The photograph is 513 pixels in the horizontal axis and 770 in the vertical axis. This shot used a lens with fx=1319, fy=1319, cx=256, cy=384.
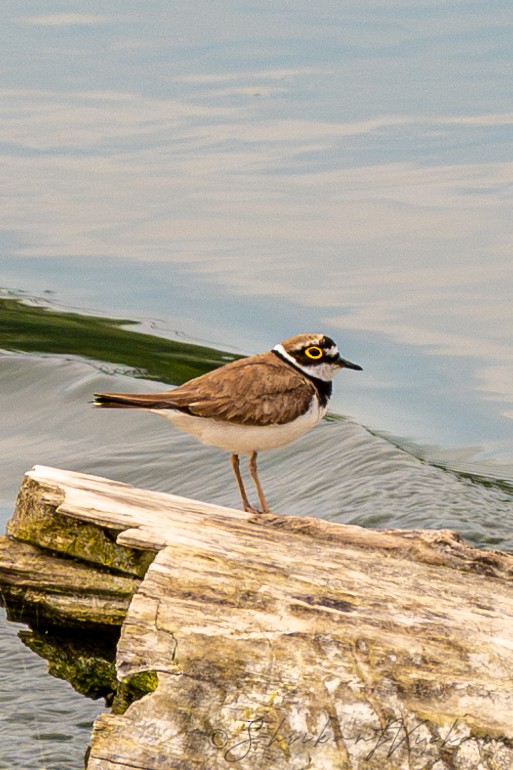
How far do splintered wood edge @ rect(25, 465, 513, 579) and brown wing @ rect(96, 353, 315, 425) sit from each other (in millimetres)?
815

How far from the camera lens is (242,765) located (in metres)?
5.57

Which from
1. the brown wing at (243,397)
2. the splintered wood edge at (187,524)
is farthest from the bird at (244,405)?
the splintered wood edge at (187,524)

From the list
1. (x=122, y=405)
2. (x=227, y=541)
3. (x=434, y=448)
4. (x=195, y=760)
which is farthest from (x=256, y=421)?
(x=434, y=448)

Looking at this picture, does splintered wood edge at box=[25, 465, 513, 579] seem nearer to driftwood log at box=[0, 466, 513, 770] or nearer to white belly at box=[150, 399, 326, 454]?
driftwood log at box=[0, 466, 513, 770]

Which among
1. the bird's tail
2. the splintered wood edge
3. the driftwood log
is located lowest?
the driftwood log

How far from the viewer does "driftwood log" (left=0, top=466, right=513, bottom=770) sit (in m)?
5.55

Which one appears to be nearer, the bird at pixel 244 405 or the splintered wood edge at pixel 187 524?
the splintered wood edge at pixel 187 524

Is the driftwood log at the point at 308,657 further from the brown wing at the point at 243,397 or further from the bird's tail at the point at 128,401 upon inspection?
the brown wing at the point at 243,397

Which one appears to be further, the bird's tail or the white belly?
the white belly

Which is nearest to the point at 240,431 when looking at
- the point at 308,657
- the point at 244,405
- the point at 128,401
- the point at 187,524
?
the point at 244,405

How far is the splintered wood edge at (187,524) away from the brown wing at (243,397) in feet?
2.67

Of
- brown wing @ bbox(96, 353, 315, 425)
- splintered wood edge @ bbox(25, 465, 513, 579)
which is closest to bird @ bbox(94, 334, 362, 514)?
brown wing @ bbox(96, 353, 315, 425)

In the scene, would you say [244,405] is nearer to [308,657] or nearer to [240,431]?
[240,431]

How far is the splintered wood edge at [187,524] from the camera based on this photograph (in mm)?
6562
